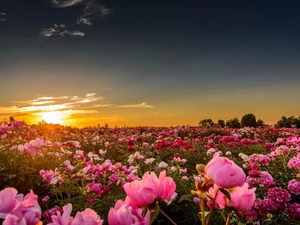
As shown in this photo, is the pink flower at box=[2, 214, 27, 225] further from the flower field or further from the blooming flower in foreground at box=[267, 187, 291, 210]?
the blooming flower in foreground at box=[267, 187, 291, 210]

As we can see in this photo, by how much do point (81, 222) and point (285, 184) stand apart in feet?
14.7

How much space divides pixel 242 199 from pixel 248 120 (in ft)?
66.2

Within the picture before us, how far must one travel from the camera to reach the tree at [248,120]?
20406 millimetres

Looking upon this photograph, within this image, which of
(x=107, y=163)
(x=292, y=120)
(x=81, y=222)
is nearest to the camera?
(x=81, y=222)

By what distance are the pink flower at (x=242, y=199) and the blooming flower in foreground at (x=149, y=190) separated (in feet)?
0.70

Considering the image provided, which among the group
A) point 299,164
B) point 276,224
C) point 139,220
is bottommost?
point 276,224

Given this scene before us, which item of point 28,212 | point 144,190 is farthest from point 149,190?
point 28,212

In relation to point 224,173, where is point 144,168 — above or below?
below

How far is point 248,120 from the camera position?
20.5m

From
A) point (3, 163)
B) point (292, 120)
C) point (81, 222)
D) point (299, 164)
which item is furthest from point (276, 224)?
point (292, 120)

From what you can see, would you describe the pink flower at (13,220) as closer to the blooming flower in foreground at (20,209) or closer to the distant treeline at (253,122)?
the blooming flower in foreground at (20,209)

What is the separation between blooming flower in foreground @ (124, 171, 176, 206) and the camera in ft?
3.61

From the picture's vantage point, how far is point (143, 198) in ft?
3.62

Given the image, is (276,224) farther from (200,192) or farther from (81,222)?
(81,222)
